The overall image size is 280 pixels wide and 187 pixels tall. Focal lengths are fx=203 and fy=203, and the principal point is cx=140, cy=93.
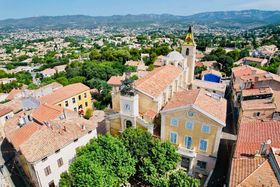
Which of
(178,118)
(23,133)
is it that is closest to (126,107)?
(178,118)

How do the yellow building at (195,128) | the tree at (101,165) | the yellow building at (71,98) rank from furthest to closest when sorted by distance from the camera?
the yellow building at (71,98), the yellow building at (195,128), the tree at (101,165)

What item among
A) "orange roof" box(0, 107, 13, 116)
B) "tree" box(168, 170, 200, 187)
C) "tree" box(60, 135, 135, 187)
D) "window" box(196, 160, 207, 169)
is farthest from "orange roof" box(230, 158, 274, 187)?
"orange roof" box(0, 107, 13, 116)

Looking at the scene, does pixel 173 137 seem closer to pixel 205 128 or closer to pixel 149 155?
pixel 205 128

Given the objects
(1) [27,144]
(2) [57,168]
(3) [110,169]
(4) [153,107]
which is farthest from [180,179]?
(1) [27,144]

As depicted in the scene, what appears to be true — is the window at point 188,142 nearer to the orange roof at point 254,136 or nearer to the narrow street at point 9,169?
the orange roof at point 254,136

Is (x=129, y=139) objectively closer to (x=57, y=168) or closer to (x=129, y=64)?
(x=57, y=168)

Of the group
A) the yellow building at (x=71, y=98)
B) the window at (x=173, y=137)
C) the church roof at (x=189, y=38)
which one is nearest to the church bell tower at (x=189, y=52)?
the church roof at (x=189, y=38)
